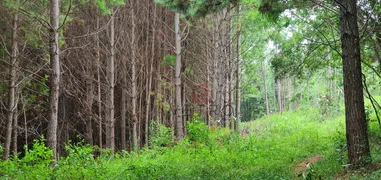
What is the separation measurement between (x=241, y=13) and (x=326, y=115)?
7599 millimetres

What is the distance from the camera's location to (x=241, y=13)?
15328 mm

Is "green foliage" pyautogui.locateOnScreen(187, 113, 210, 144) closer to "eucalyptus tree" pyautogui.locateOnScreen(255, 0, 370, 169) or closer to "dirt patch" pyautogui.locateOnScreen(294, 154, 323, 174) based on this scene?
"dirt patch" pyautogui.locateOnScreen(294, 154, 323, 174)

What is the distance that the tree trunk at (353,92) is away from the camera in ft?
18.6

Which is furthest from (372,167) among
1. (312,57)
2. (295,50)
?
(312,57)

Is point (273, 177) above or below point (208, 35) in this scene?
below

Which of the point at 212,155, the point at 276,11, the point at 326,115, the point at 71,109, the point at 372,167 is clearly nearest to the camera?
the point at 372,167

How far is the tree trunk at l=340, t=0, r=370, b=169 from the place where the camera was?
5676 mm

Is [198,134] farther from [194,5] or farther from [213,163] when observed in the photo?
[194,5]

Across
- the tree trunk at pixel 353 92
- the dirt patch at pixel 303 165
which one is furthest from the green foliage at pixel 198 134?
the tree trunk at pixel 353 92

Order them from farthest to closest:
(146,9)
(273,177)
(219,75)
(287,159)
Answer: (146,9) < (219,75) < (287,159) < (273,177)

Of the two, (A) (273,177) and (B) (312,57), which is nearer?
(A) (273,177)

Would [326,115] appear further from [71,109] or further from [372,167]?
[71,109]

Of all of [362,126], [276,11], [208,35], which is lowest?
[362,126]

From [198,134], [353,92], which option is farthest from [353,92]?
[198,134]
